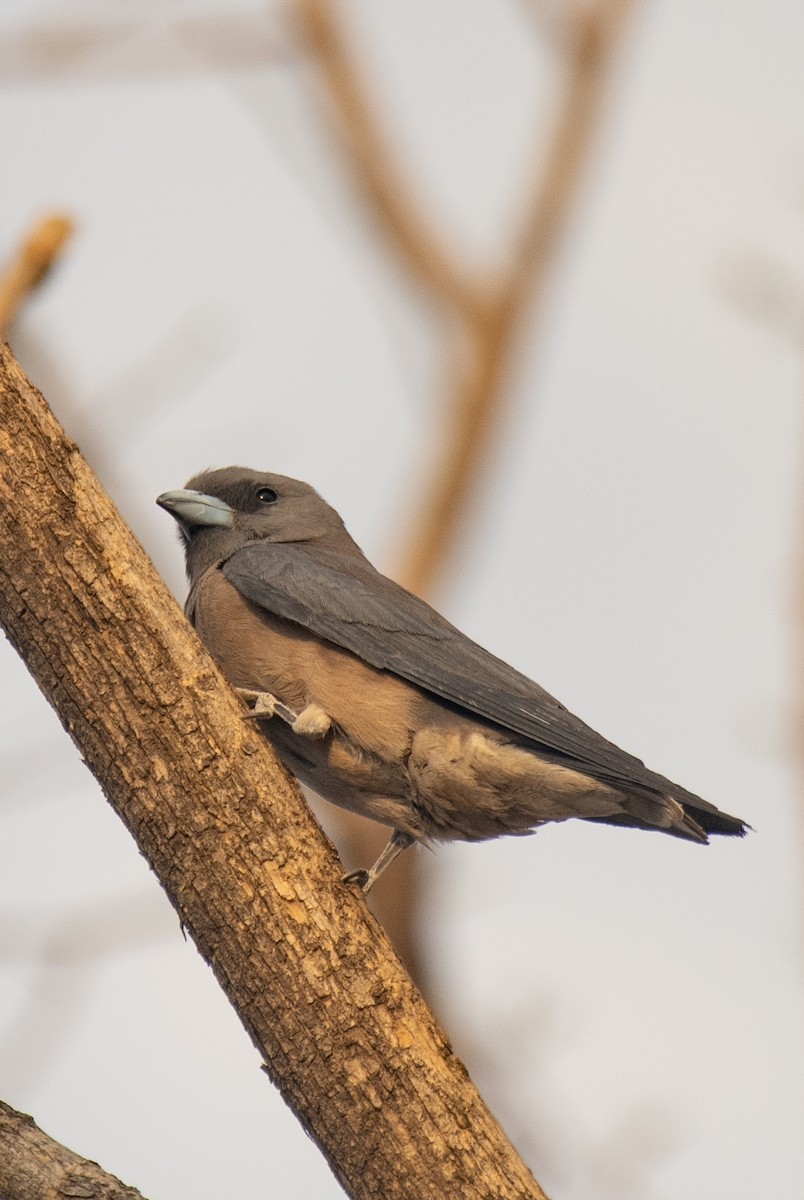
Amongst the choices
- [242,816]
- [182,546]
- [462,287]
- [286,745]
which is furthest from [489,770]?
[462,287]

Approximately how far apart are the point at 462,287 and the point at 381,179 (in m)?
0.83

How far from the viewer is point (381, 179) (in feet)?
29.0

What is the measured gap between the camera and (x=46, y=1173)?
3594 millimetres

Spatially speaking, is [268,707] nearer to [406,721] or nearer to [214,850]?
[406,721]

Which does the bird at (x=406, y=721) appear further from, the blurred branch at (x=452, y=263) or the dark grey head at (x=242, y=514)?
the blurred branch at (x=452, y=263)

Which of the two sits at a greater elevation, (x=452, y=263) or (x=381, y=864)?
(x=452, y=263)

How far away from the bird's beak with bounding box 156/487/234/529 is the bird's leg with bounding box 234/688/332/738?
118 centimetres

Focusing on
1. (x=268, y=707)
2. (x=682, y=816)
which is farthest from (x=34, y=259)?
(x=682, y=816)

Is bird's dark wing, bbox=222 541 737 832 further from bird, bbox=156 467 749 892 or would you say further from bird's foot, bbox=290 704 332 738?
bird's foot, bbox=290 704 332 738

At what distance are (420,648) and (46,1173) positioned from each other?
2.15 metres

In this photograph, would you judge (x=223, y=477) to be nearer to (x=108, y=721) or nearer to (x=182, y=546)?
(x=182, y=546)

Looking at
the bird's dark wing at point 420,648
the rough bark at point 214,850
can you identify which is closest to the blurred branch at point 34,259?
the bird's dark wing at point 420,648

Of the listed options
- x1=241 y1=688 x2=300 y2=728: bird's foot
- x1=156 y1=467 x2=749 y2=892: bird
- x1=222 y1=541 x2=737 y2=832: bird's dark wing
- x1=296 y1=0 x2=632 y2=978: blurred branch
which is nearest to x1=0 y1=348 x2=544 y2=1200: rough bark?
x1=156 y1=467 x2=749 y2=892: bird

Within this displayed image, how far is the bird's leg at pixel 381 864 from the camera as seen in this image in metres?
4.11
